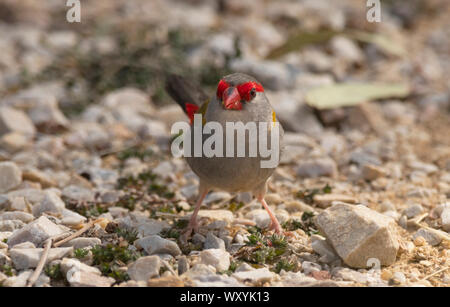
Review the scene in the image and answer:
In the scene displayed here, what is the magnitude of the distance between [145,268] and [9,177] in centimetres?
181

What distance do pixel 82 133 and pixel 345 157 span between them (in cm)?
250

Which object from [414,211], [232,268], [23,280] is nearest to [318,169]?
[414,211]

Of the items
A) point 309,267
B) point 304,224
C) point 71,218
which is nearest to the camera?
point 309,267

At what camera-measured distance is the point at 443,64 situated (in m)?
7.57

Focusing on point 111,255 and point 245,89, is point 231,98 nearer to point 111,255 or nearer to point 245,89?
point 245,89

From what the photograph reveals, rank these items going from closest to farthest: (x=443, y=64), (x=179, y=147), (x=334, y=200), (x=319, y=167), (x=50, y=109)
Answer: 1. (x=334, y=200)
2. (x=319, y=167)
3. (x=179, y=147)
4. (x=50, y=109)
5. (x=443, y=64)

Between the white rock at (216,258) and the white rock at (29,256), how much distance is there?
2.55 feet

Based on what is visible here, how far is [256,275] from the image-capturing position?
10.1ft

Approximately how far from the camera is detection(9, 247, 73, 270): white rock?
310 centimetres

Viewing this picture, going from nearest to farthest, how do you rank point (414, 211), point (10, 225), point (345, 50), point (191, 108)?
1. point (10, 225)
2. point (414, 211)
3. point (191, 108)
4. point (345, 50)

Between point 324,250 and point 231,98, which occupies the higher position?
point 231,98

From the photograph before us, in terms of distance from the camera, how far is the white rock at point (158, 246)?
3.35m

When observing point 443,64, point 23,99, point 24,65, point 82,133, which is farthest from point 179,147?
point 443,64

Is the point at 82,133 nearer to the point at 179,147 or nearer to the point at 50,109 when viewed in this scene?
the point at 50,109
